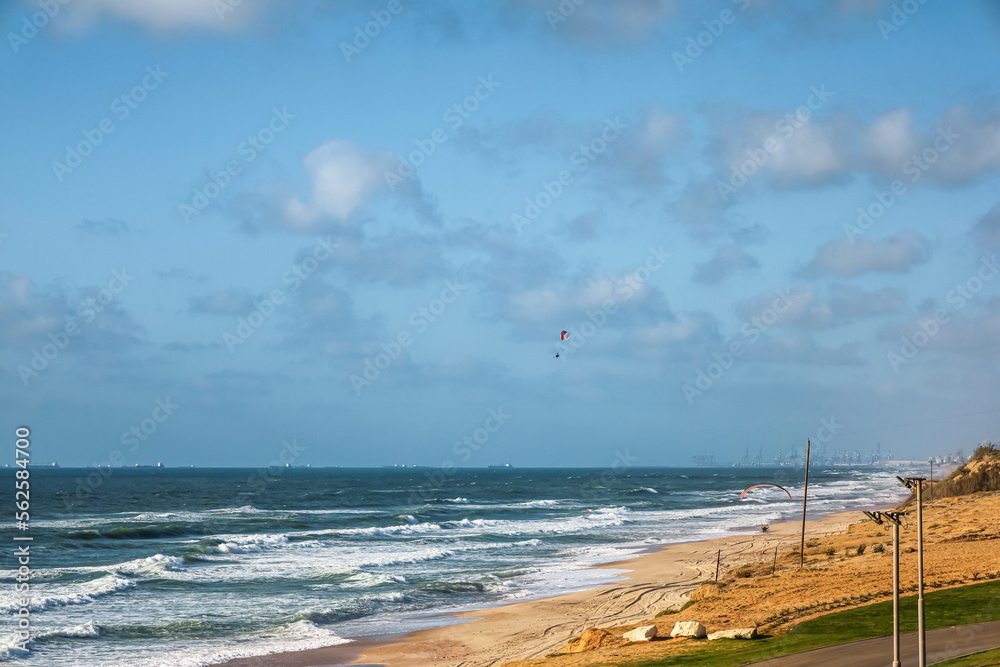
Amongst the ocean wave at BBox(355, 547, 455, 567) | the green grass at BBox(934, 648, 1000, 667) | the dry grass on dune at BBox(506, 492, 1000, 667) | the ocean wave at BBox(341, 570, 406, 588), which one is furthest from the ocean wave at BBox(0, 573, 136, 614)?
the green grass at BBox(934, 648, 1000, 667)

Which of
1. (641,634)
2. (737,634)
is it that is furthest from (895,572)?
(641,634)

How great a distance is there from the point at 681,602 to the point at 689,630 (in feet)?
33.3

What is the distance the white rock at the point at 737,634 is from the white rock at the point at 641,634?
5.89 feet

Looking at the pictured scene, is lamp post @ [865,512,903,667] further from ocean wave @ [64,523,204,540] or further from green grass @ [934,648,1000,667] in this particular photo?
ocean wave @ [64,523,204,540]

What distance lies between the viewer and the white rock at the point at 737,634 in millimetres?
23234

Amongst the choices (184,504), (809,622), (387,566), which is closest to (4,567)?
(387,566)

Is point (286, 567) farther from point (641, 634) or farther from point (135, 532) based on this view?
point (641, 634)

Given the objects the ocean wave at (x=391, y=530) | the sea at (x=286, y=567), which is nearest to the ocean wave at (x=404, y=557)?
the sea at (x=286, y=567)

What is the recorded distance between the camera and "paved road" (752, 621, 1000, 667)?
19828 mm

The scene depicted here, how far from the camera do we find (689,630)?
24.3 metres

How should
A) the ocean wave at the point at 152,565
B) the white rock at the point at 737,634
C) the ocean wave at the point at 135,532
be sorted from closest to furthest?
1. the white rock at the point at 737,634
2. the ocean wave at the point at 152,565
3. the ocean wave at the point at 135,532

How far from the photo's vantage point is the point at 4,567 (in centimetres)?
4547

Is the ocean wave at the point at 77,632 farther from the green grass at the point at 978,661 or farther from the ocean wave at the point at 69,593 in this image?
the green grass at the point at 978,661

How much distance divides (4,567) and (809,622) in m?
40.9
